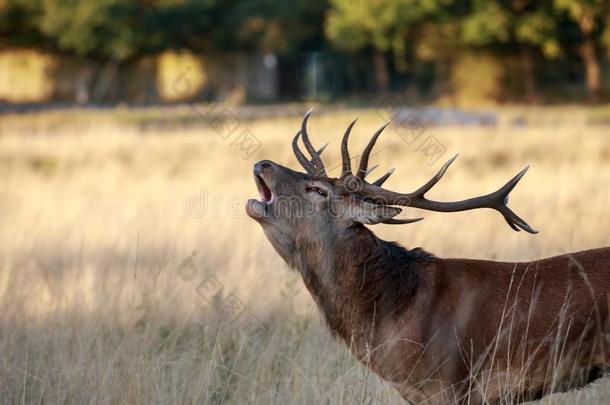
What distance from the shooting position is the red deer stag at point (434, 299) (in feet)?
15.5

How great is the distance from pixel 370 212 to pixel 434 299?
0.57 metres

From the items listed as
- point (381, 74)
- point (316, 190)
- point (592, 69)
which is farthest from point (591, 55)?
point (316, 190)

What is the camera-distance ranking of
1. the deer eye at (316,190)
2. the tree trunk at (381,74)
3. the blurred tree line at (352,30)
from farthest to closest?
the tree trunk at (381,74)
the blurred tree line at (352,30)
the deer eye at (316,190)

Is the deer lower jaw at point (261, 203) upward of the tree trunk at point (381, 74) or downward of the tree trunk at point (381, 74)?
downward

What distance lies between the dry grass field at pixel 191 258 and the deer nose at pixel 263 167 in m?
1.20

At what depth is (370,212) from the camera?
5098 mm

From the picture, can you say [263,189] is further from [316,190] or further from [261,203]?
[316,190]

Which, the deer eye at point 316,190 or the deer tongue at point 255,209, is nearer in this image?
the deer tongue at point 255,209

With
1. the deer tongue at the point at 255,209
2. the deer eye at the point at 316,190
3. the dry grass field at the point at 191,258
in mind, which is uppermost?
the deer eye at the point at 316,190

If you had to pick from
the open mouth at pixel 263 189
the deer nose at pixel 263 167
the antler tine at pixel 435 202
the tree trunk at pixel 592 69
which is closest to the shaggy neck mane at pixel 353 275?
the antler tine at pixel 435 202

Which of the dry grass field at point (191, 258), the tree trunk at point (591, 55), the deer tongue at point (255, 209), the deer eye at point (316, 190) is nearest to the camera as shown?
the deer tongue at point (255, 209)

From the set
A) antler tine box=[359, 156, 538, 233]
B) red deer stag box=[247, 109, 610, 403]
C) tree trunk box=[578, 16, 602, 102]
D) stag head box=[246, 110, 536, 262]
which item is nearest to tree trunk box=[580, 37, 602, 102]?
tree trunk box=[578, 16, 602, 102]

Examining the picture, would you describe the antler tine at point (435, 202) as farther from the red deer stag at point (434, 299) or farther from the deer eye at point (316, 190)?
the deer eye at point (316, 190)

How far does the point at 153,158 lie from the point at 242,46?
34049 millimetres
